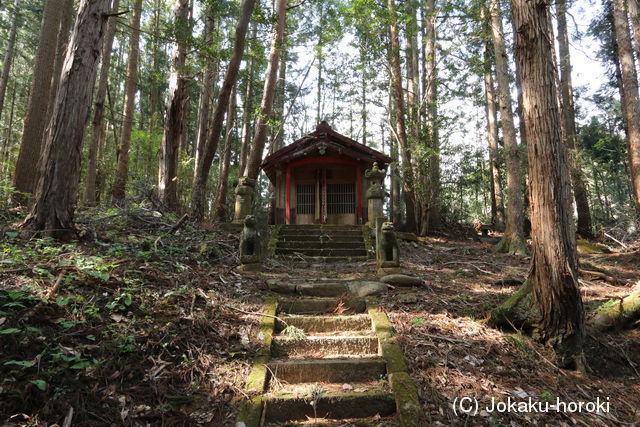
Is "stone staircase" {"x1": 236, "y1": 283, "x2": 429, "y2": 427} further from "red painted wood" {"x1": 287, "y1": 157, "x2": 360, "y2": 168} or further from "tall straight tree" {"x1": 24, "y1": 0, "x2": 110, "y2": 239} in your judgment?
"red painted wood" {"x1": 287, "y1": 157, "x2": 360, "y2": 168}

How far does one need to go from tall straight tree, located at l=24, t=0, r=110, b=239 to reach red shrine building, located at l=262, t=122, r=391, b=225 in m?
7.94

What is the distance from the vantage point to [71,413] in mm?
2170

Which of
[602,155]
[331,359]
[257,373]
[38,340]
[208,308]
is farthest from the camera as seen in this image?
[602,155]

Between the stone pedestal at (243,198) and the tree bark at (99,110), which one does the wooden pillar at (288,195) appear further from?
the tree bark at (99,110)

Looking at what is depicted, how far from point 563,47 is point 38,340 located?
19.6 metres

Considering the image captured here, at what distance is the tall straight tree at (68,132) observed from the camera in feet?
15.2

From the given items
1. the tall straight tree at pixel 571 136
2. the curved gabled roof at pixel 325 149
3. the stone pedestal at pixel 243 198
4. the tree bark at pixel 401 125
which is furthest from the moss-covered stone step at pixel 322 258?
the tall straight tree at pixel 571 136

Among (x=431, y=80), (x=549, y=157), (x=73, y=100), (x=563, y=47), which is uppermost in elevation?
(x=563, y=47)

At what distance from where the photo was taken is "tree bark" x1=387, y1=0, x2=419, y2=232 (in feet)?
43.8

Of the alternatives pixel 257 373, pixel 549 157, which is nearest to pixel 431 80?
pixel 549 157

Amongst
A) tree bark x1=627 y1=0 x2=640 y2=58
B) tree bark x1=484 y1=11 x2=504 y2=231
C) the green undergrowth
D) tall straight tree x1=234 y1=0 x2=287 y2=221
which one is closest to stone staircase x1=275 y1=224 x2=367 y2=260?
tall straight tree x1=234 y1=0 x2=287 y2=221

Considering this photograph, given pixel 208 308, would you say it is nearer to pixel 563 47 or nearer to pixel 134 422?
pixel 134 422

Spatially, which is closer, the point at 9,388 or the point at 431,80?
the point at 9,388

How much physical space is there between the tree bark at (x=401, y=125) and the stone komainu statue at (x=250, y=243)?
8.93 m
